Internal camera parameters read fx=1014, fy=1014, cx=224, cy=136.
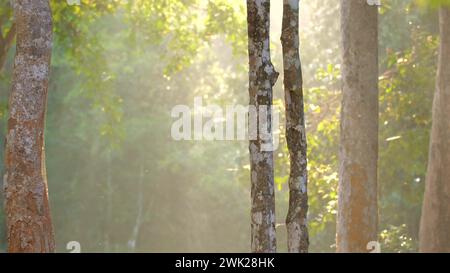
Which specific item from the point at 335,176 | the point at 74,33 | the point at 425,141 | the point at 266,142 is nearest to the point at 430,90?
the point at 425,141

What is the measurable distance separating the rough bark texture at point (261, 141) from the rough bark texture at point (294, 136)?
35 cm

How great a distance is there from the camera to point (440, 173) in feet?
53.8

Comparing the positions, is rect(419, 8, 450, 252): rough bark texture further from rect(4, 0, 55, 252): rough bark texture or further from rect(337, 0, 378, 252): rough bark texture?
rect(4, 0, 55, 252): rough bark texture

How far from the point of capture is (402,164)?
83.2 ft

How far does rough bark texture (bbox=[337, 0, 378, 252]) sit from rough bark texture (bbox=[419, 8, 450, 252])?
2.31m

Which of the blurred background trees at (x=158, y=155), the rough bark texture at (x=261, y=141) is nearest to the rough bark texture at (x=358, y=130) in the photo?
the rough bark texture at (x=261, y=141)

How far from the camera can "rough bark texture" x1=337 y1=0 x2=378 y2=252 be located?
46.5 feet

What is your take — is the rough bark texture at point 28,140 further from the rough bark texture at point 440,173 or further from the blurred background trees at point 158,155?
the blurred background trees at point 158,155

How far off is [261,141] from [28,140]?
259 cm

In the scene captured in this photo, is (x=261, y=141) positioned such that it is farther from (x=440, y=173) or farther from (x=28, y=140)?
(x=440, y=173)

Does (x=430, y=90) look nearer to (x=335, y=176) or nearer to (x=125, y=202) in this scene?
(x=335, y=176)

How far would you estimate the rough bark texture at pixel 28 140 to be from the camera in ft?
35.5

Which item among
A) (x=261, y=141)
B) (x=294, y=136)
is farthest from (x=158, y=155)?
(x=261, y=141)
